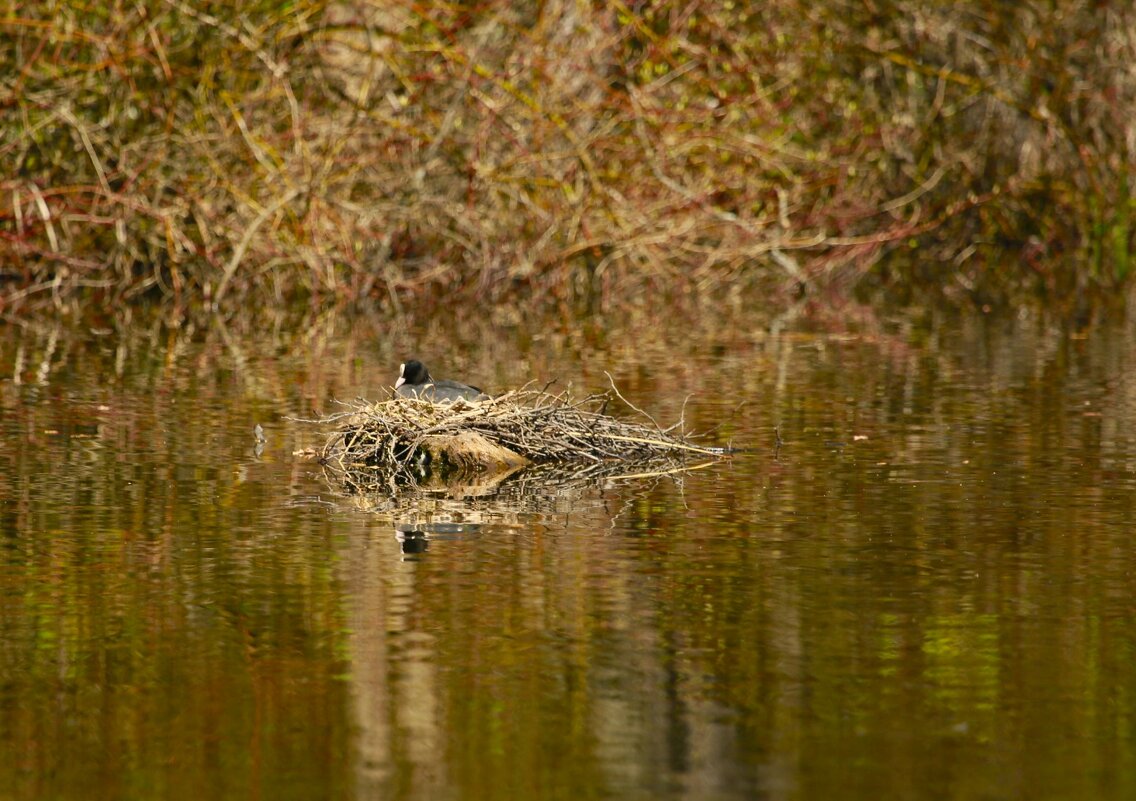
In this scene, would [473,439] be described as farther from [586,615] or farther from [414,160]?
[414,160]

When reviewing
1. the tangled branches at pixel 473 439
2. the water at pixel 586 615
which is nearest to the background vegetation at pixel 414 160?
the water at pixel 586 615

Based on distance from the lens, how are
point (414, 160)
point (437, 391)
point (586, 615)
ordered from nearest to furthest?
point (586, 615)
point (437, 391)
point (414, 160)

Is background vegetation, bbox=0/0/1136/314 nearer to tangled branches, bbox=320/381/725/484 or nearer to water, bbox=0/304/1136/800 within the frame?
water, bbox=0/304/1136/800

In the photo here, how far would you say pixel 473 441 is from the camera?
38.7 feet

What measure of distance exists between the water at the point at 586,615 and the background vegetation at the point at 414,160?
9.09 meters

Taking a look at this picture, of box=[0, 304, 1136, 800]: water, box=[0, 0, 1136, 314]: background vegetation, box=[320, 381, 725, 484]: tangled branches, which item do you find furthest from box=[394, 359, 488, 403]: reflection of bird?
box=[0, 0, 1136, 314]: background vegetation

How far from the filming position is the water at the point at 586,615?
5.87m

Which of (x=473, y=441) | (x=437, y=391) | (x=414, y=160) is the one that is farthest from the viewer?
(x=414, y=160)

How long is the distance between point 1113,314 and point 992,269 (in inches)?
298

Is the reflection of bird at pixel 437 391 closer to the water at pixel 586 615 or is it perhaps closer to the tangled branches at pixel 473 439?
the tangled branches at pixel 473 439

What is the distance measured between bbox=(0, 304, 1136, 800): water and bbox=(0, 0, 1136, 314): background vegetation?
358 inches

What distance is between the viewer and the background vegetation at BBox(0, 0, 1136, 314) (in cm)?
2336

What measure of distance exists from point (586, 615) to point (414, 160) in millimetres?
16945

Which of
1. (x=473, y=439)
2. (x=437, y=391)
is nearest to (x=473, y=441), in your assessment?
(x=473, y=439)
